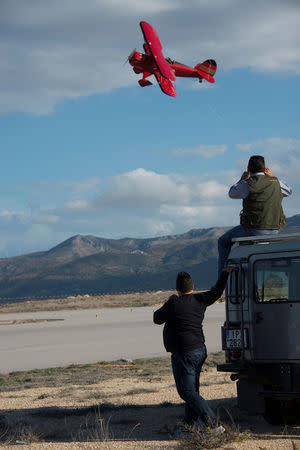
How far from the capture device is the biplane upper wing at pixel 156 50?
67.3 ft

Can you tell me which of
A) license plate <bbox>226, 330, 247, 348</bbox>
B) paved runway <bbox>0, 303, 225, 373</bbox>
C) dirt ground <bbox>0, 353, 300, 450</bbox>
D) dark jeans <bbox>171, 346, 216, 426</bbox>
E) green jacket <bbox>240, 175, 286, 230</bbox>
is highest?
green jacket <bbox>240, 175, 286, 230</bbox>

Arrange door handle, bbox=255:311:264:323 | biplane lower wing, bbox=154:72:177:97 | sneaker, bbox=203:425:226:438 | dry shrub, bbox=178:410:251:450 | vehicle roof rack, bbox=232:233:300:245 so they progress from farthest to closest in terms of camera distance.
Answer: biplane lower wing, bbox=154:72:177:97
door handle, bbox=255:311:264:323
vehicle roof rack, bbox=232:233:300:245
sneaker, bbox=203:425:226:438
dry shrub, bbox=178:410:251:450

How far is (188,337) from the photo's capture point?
8391 mm

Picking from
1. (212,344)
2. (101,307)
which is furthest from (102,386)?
(101,307)

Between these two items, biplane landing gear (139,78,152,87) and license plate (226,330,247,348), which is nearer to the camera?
license plate (226,330,247,348)

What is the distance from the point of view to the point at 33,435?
9305 mm

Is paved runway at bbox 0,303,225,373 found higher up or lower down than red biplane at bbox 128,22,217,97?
lower down

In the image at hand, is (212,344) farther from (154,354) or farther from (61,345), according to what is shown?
(61,345)

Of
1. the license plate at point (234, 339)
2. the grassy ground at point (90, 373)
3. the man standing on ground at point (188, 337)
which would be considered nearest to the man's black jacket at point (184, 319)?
the man standing on ground at point (188, 337)

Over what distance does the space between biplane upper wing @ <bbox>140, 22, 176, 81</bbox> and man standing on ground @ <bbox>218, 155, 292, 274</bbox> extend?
11.8m

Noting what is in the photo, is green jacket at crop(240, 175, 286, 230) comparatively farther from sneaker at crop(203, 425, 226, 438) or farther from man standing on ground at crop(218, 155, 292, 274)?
sneaker at crop(203, 425, 226, 438)

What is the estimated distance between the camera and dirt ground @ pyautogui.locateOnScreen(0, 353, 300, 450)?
854 cm

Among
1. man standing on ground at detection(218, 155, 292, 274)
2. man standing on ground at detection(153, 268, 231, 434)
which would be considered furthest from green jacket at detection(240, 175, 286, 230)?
man standing on ground at detection(153, 268, 231, 434)

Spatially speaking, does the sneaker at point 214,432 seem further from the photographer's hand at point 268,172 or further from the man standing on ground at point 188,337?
the photographer's hand at point 268,172
